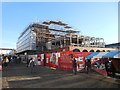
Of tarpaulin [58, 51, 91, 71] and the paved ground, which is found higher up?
tarpaulin [58, 51, 91, 71]

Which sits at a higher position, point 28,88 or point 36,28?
point 36,28

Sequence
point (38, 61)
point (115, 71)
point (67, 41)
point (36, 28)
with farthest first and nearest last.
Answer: point (36, 28)
point (67, 41)
point (38, 61)
point (115, 71)

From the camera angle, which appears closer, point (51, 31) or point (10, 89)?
point (10, 89)

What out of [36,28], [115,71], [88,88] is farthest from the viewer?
[36,28]

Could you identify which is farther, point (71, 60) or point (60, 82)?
point (71, 60)

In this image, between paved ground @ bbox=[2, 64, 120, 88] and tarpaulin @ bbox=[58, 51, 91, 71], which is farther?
tarpaulin @ bbox=[58, 51, 91, 71]

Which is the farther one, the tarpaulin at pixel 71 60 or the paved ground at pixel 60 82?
the tarpaulin at pixel 71 60

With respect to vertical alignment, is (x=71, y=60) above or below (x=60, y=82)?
above

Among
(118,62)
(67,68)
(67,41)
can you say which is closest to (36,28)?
(67,41)

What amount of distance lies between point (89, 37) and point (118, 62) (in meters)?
34.1

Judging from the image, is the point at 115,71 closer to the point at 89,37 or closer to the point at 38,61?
the point at 38,61

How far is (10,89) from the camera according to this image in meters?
7.45

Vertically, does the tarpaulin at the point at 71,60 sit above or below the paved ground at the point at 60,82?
above

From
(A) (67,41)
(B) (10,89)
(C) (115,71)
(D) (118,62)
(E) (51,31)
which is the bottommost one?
(B) (10,89)
